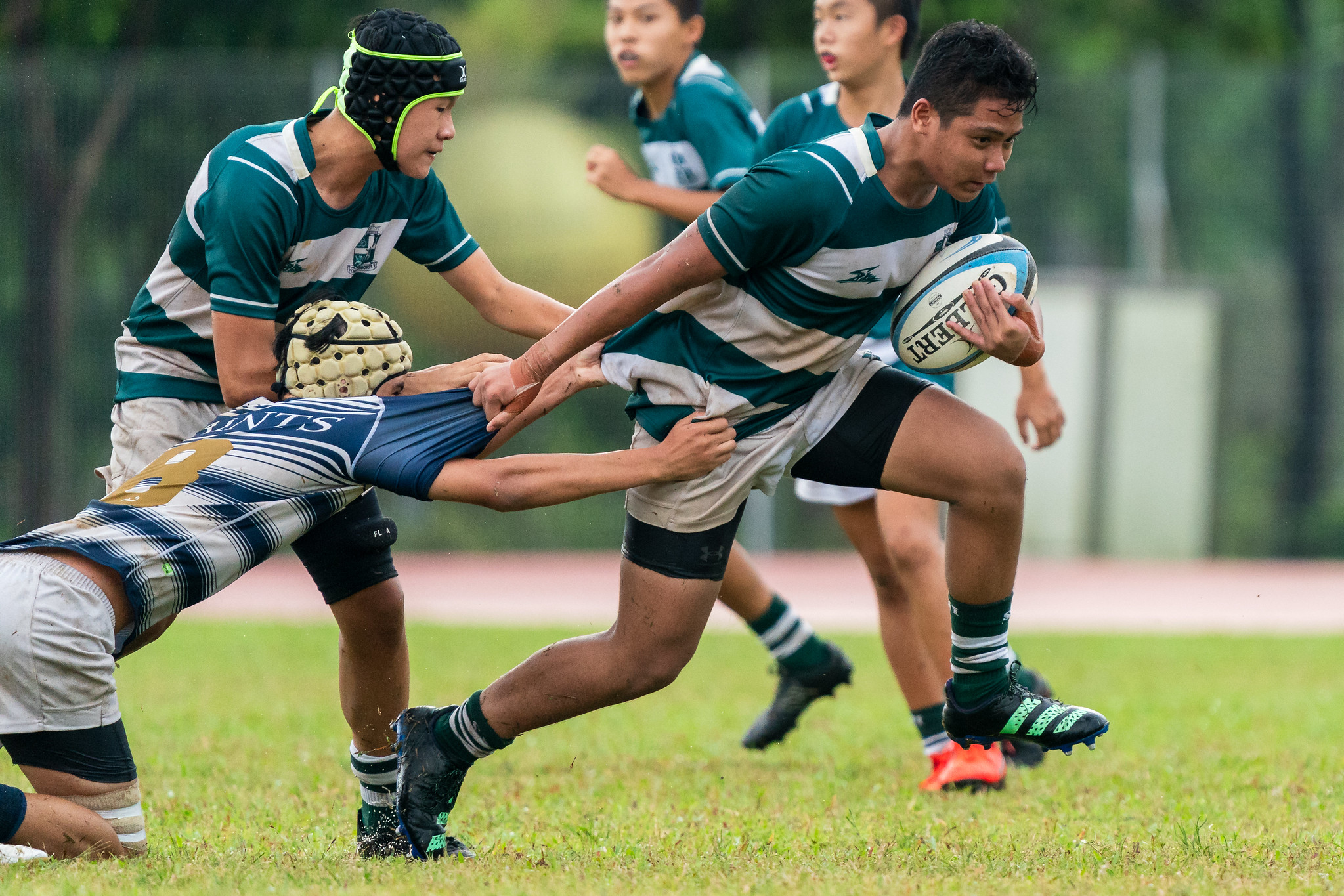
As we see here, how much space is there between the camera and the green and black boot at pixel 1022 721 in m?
3.97

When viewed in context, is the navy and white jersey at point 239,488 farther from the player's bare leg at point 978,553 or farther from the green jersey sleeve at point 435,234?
the player's bare leg at point 978,553

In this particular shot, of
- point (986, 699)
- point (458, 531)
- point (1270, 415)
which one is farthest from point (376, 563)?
point (1270, 415)

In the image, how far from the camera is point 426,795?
4.04 m

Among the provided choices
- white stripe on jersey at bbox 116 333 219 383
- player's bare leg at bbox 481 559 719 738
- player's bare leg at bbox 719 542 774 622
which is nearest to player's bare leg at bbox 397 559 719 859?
player's bare leg at bbox 481 559 719 738

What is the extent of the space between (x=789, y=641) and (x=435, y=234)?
2.31 m

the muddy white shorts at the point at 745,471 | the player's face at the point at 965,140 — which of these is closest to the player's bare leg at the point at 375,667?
the muddy white shorts at the point at 745,471

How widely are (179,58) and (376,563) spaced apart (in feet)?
34.9

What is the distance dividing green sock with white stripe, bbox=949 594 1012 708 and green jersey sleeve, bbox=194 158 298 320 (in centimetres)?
200

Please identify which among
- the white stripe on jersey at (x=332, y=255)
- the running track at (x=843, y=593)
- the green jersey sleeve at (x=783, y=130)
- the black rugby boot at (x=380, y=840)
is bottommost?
the running track at (x=843, y=593)

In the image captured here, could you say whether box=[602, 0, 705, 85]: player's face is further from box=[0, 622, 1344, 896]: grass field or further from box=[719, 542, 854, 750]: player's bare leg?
box=[0, 622, 1344, 896]: grass field

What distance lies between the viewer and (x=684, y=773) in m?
5.61

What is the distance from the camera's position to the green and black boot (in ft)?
13.0

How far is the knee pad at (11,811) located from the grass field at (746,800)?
80mm

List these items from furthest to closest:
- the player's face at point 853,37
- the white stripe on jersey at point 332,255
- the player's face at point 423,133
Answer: the player's face at point 853,37
the white stripe on jersey at point 332,255
the player's face at point 423,133
